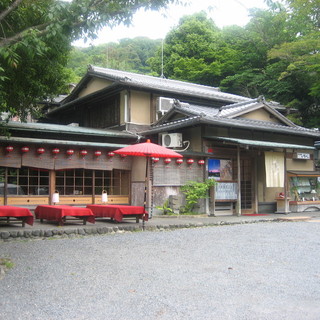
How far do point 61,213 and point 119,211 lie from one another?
187 centimetres

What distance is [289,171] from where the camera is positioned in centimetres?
1859

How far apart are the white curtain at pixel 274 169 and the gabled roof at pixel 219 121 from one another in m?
1.27

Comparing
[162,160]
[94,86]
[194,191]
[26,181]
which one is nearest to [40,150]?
[26,181]

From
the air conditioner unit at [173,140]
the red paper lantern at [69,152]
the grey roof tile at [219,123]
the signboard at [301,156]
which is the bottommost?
the red paper lantern at [69,152]

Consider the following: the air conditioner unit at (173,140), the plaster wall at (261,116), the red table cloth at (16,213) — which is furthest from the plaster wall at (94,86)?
the red table cloth at (16,213)

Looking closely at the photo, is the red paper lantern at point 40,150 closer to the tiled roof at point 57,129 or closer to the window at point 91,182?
the window at point 91,182

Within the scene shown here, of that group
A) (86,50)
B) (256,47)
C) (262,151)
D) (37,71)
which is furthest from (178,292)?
(86,50)

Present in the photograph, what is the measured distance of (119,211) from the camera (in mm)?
12039

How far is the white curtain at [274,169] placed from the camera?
54.5ft

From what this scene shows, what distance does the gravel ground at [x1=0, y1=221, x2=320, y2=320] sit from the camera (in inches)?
173

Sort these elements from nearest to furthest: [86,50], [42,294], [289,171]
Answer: [42,294] → [289,171] → [86,50]

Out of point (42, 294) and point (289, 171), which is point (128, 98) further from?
point (42, 294)

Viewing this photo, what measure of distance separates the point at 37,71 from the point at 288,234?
9025mm

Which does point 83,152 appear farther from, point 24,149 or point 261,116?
point 261,116
